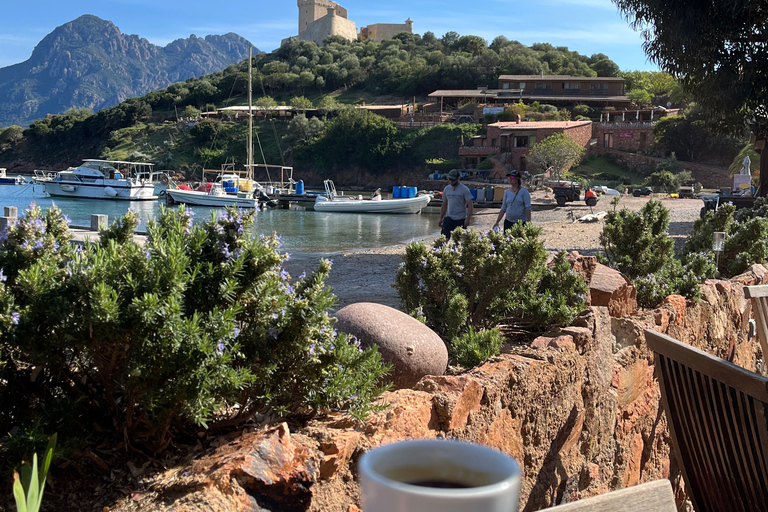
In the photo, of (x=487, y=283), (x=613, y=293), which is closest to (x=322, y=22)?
(x=613, y=293)

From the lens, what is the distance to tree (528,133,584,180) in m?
52.0

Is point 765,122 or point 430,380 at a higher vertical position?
point 765,122

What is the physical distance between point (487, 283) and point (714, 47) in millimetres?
Answer: 10226

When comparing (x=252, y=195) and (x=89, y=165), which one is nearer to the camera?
(x=252, y=195)

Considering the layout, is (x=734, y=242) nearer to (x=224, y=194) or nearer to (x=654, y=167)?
(x=224, y=194)

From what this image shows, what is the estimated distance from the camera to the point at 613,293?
4.95m

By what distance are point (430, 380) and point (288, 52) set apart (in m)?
124

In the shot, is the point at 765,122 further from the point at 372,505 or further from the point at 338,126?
the point at 338,126

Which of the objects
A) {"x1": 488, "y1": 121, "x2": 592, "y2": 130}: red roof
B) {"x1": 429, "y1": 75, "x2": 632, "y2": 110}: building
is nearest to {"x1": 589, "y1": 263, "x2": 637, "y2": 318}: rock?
{"x1": 488, "y1": 121, "x2": 592, "y2": 130}: red roof

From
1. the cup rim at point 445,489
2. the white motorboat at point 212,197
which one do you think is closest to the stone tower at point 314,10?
the white motorboat at point 212,197

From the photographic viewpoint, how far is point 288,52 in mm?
120312

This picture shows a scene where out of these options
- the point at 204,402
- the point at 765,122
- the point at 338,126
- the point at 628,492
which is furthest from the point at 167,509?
the point at 338,126

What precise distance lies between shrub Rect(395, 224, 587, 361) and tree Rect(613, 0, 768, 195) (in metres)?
8.78

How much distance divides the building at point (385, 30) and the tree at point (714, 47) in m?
135
